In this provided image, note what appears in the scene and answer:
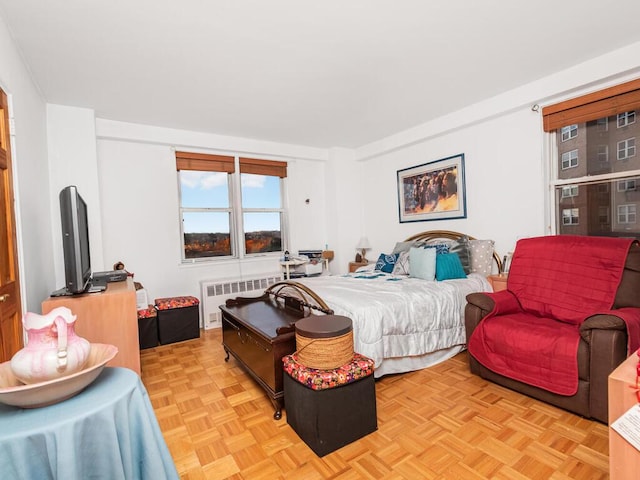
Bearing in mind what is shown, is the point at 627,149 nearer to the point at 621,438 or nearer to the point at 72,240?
the point at 621,438

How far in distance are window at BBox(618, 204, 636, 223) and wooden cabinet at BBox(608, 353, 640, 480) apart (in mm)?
2212

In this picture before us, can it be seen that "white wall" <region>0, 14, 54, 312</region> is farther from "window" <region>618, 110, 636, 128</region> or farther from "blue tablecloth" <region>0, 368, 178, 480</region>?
"window" <region>618, 110, 636, 128</region>

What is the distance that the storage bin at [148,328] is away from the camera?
3572 mm

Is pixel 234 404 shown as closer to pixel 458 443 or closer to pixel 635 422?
pixel 458 443

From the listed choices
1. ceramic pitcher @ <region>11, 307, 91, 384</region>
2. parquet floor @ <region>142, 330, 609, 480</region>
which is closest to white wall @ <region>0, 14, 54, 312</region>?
parquet floor @ <region>142, 330, 609, 480</region>

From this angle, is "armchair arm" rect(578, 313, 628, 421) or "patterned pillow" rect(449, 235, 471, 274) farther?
"patterned pillow" rect(449, 235, 471, 274)

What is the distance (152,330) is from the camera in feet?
11.9

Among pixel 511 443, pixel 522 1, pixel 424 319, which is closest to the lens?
pixel 511 443

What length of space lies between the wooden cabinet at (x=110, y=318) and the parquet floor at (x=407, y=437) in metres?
0.44

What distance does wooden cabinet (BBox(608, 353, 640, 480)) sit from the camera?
1.19 m

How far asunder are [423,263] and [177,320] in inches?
110

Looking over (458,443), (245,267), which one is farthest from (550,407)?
(245,267)

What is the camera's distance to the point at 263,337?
88.4 inches

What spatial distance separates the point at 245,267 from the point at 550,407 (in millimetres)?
3824
